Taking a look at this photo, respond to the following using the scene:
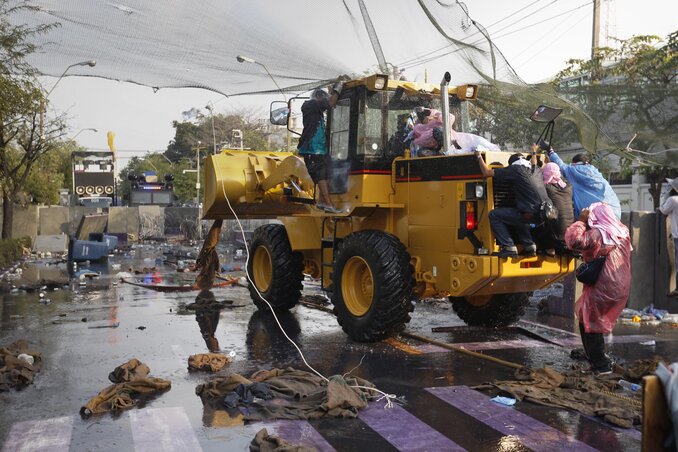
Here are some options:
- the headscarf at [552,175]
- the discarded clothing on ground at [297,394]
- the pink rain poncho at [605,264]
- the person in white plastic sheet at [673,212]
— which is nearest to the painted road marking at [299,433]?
the discarded clothing on ground at [297,394]

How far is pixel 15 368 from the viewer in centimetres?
696

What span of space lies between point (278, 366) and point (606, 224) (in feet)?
11.9

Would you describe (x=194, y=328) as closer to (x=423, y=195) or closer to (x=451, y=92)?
(x=423, y=195)

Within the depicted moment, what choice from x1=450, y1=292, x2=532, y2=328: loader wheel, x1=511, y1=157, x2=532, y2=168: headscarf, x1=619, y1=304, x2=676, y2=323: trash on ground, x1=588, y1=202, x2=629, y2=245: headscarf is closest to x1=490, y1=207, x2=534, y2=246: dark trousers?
x1=511, y1=157, x2=532, y2=168: headscarf

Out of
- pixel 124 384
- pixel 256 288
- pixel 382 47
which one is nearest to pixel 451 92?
pixel 382 47

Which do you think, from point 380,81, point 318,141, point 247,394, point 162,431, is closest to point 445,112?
point 380,81

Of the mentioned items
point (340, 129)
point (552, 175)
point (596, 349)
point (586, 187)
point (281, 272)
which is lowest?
point (596, 349)

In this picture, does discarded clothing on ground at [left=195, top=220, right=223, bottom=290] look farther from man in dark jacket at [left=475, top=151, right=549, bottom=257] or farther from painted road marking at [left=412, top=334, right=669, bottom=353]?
man in dark jacket at [left=475, top=151, right=549, bottom=257]

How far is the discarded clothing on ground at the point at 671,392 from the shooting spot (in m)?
2.61

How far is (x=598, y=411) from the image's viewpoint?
5.83m

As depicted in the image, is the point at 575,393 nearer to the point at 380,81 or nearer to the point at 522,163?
the point at 522,163

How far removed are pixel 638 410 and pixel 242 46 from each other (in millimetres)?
5098

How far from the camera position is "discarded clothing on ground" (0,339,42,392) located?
6707 millimetres

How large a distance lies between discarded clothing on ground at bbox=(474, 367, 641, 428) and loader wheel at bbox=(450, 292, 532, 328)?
2.43 metres
